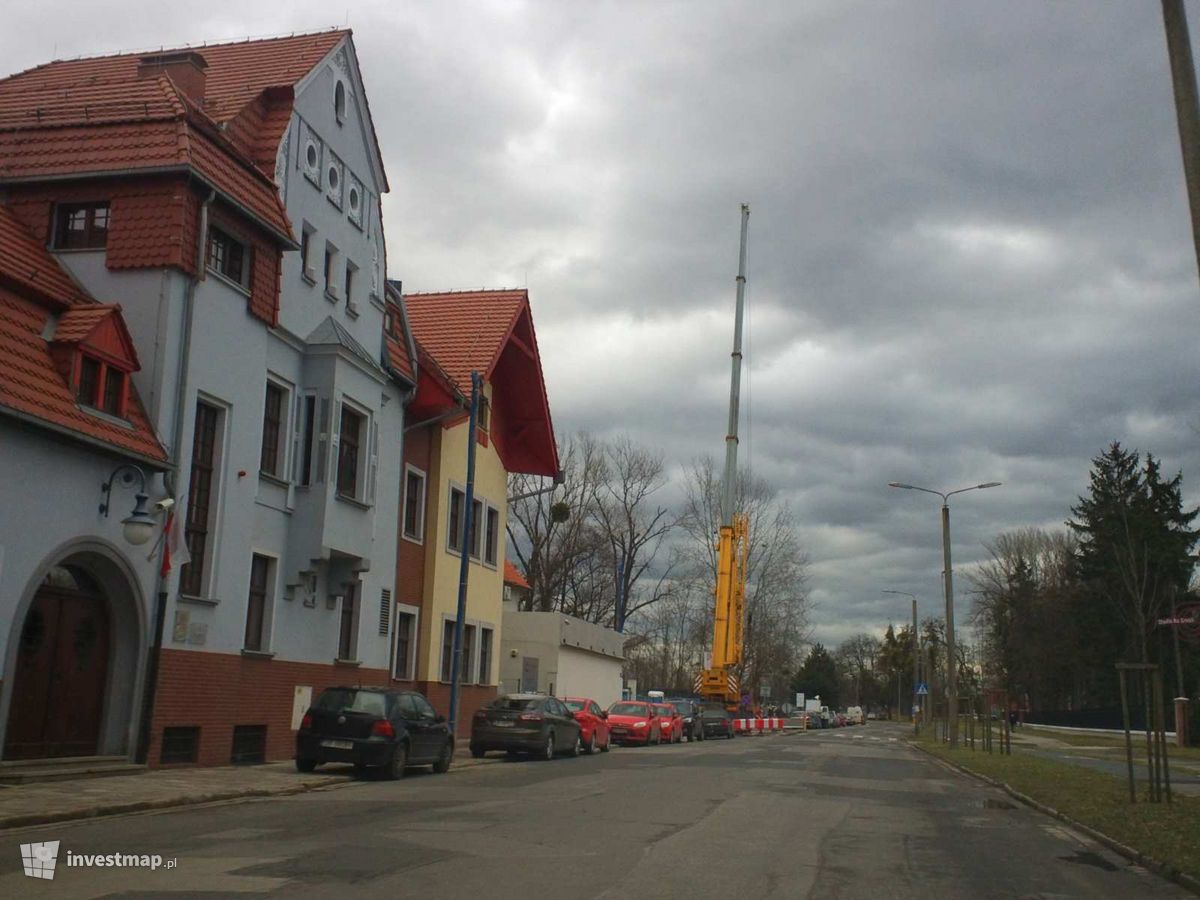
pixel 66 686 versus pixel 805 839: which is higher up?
pixel 66 686

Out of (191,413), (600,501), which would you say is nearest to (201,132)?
(191,413)

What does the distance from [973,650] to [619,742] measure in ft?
221

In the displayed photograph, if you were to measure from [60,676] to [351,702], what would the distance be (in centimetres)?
430

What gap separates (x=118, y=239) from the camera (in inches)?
765

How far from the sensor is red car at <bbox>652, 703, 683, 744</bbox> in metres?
40.0

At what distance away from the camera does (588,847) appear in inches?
438

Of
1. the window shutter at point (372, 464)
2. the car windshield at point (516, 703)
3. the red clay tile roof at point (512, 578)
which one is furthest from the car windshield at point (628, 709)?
the window shutter at point (372, 464)

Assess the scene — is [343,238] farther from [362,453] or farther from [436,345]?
[436,345]

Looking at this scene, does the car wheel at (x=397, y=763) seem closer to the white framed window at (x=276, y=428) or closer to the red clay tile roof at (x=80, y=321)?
the white framed window at (x=276, y=428)

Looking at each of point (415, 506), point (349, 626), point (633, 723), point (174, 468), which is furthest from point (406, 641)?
point (174, 468)

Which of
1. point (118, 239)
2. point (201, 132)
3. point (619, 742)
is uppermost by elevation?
point (201, 132)

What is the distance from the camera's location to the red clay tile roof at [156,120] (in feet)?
64.1

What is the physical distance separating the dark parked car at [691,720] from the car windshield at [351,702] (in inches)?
992

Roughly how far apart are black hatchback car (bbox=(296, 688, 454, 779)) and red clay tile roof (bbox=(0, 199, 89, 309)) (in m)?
7.42
